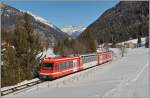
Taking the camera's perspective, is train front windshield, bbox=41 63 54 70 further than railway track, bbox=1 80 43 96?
Yes

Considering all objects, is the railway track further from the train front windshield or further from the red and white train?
the train front windshield

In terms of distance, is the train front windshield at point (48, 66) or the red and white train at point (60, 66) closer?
the red and white train at point (60, 66)

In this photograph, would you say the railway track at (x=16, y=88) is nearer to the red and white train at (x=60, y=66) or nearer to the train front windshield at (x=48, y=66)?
the red and white train at (x=60, y=66)

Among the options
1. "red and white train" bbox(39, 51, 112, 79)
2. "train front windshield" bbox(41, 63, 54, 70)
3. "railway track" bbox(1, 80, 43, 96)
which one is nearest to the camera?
"railway track" bbox(1, 80, 43, 96)

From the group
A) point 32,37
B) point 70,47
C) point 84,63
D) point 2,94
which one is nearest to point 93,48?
point 70,47

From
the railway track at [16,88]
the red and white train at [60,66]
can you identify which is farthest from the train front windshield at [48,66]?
the railway track at [16,88]

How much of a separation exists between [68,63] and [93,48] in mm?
56899

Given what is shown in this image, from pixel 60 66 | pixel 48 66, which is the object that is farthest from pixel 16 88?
pixel 60 66

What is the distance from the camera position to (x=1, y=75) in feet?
108

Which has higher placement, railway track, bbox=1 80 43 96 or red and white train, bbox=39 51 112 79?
red and white train, bbox=39 51 112 79

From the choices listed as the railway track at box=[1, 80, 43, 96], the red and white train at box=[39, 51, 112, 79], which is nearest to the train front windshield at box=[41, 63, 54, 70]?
the red and white train at box=[39, 51, 112, 79]

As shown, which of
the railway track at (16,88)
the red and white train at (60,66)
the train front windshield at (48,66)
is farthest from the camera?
the train front windshield at (48,66)

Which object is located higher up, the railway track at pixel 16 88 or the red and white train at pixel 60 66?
the red and white train at pixel 60 66

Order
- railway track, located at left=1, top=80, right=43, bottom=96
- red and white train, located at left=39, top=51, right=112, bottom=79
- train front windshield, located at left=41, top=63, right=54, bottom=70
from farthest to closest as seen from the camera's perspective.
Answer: train front windshield, located at left=41, top=63, right=54, bottom=70, red and white train, located at left=39, top=51, right=112, bottom=79, railway track, located at left=1, top=80, right=43, bottom=96
